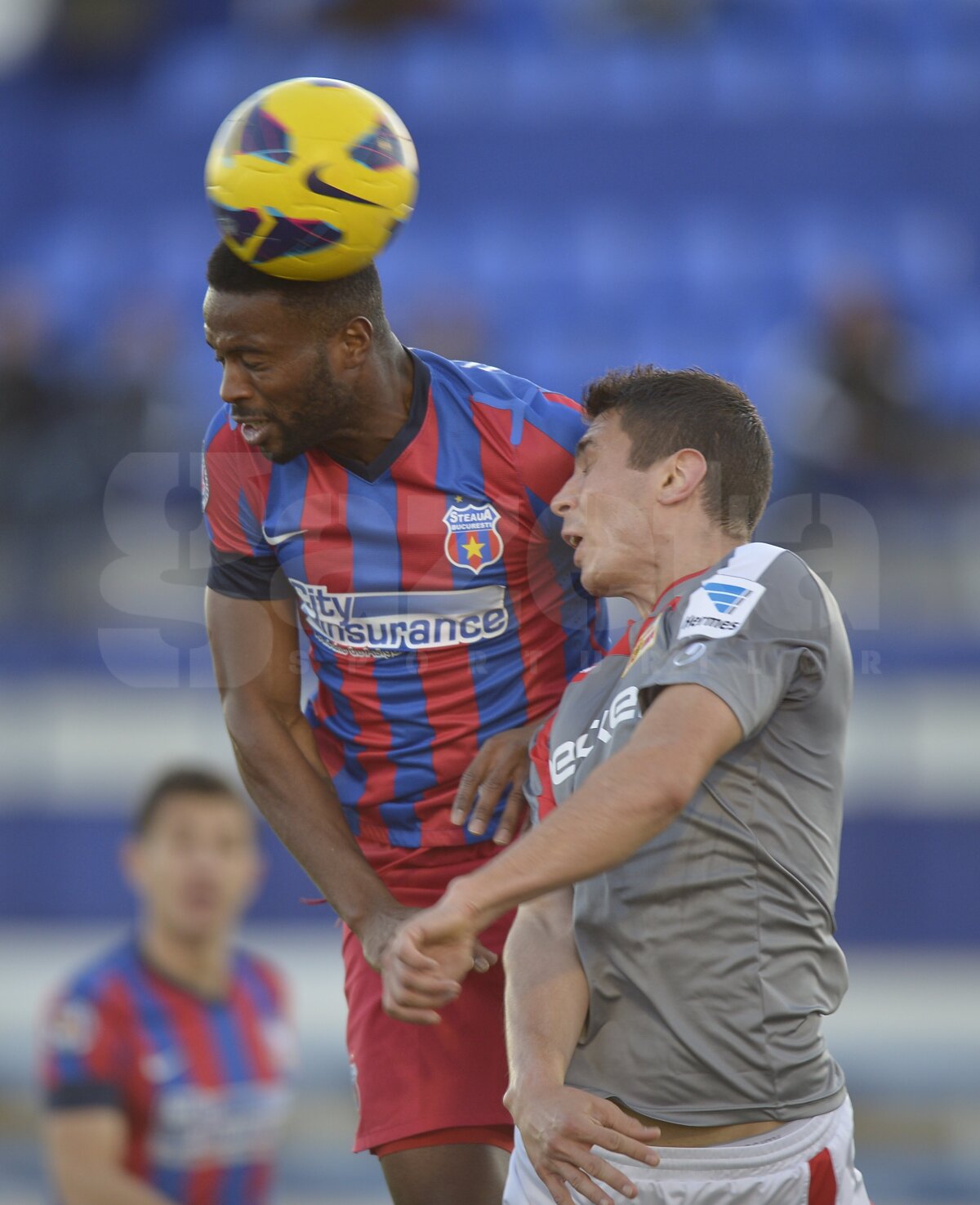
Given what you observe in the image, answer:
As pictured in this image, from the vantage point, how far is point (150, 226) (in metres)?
11.1

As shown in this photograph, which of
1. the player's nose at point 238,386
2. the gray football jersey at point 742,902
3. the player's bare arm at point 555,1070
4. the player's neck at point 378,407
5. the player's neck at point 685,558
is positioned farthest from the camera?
the player's neck at point 378,407

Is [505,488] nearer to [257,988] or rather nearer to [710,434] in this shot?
[710,434]

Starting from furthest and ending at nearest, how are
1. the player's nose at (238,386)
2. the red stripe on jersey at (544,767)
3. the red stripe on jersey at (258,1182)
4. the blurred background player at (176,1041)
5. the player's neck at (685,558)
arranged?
the red stripe on jersey at (258,1182), the blurred background player at (176,1041), the player's nose at (238,386), the red stripe on jersey at (544,767), the player's neck at (685,558)

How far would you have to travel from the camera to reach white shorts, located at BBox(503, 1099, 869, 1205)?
2.74 metres

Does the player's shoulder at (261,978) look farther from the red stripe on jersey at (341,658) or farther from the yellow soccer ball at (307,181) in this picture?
the yellow soccer ball at (307,181)

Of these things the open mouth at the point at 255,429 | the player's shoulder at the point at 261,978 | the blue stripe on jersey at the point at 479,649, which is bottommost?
the player's shoulder at the point at 261,978

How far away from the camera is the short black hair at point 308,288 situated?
10.3 ft

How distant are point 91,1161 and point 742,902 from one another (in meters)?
2.86

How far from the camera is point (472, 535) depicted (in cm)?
343

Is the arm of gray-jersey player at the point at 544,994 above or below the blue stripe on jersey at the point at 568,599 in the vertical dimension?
below

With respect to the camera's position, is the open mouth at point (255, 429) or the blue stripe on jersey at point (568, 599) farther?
the blue stripe on jersey at point (568, 599)

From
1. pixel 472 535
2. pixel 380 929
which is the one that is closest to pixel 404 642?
pixel 472 535

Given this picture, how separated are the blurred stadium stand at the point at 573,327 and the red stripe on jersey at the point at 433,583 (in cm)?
224

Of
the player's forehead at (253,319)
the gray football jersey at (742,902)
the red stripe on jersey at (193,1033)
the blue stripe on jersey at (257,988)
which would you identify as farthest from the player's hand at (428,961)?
the blue stripe on jersey at (257,988)
